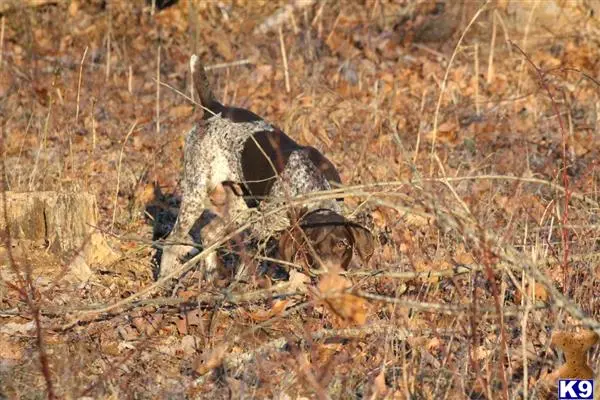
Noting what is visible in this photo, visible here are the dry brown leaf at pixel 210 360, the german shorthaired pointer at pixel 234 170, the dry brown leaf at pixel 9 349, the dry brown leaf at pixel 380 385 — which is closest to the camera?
the dry brown leaf at pixel 380 385

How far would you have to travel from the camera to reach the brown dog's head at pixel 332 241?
5.72m

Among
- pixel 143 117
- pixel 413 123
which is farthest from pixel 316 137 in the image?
pixel 143 117

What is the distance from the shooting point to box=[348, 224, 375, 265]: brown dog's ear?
19.0 ft

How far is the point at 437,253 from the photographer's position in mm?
5590

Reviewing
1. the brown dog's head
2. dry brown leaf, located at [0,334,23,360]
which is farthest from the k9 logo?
dry brown leaf, located at [0,334,23,360]

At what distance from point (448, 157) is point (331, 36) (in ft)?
13.1

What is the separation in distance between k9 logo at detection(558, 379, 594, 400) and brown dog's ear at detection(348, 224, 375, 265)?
5.93 ft

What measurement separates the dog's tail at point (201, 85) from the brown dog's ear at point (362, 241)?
1.81 meters

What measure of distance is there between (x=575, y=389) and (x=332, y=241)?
1.96m

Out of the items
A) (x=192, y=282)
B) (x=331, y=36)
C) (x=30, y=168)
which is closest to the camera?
(x=192, y=282)

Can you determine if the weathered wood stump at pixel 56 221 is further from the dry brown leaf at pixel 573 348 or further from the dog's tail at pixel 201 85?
the dry brown leaf at pixel 573 348

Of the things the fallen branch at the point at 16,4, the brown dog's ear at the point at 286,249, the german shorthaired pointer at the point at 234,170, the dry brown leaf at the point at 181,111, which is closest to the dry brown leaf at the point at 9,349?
the german shorthaired pointer at the point at 234,170

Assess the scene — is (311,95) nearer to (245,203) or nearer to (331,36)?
(331,36)

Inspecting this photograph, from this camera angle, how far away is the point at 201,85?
7.21 meters
